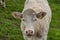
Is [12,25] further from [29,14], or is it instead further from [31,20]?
[31,20]

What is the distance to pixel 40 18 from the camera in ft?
31.2

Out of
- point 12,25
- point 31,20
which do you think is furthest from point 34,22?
point 12,25

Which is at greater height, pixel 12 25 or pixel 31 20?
pixel 31 20

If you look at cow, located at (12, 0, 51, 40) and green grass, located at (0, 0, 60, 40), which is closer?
cow, located at (12, 0, 51, 40)

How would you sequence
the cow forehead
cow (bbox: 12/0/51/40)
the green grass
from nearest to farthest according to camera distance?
cow (bbox: 12/0/51/40) < the cow forehead < the green grass

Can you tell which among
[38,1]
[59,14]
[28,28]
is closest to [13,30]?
[38,1]

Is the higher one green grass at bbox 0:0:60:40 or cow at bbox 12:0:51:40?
cow at bbox 12:0:51:40

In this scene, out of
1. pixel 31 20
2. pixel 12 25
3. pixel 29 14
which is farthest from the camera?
pixel 12 25

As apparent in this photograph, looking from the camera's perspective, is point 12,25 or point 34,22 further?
point 12,25

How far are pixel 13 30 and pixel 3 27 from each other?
48 centimetres

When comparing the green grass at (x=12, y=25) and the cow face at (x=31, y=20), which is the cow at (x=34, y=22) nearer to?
the cow face at (x=31, y=20)

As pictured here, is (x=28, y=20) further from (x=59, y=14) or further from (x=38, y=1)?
(x=59, y=14)

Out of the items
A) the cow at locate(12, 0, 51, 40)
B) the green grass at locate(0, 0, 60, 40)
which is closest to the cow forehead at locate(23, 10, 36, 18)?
the cow at locate(12, 0, 51, 40)

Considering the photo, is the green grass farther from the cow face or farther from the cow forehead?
the cow forehead
